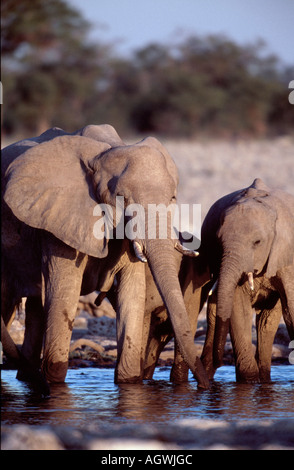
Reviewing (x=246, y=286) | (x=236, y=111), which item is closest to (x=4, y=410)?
(x=246, y=286)

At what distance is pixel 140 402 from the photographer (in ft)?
17.2

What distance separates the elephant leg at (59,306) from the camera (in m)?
5.79

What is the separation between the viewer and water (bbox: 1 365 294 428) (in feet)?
15.6

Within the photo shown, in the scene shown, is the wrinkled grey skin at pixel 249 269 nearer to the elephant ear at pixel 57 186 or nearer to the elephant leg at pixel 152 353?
the elephant leg at pixel 152 353

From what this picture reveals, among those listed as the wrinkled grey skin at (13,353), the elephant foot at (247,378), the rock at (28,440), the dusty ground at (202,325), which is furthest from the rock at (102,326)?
the rock at (28,440)

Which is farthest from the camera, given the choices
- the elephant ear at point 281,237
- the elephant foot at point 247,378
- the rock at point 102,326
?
the rock at point 102,326

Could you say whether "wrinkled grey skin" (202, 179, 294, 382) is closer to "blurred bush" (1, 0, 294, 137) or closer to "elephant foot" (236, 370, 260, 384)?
"elephant foot" (236, 370, 260, 384)

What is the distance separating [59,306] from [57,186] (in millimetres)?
740

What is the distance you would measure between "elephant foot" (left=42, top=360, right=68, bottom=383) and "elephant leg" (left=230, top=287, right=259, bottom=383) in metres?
1.08

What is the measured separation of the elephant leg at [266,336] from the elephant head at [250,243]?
410 millimetres

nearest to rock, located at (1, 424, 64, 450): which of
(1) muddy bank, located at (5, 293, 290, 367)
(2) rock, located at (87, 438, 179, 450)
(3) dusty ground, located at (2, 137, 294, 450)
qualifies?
(3) dusty ground, located at (2, 137, 294, 450)

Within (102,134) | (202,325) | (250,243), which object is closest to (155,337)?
(250,243)

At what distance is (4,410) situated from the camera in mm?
4852
